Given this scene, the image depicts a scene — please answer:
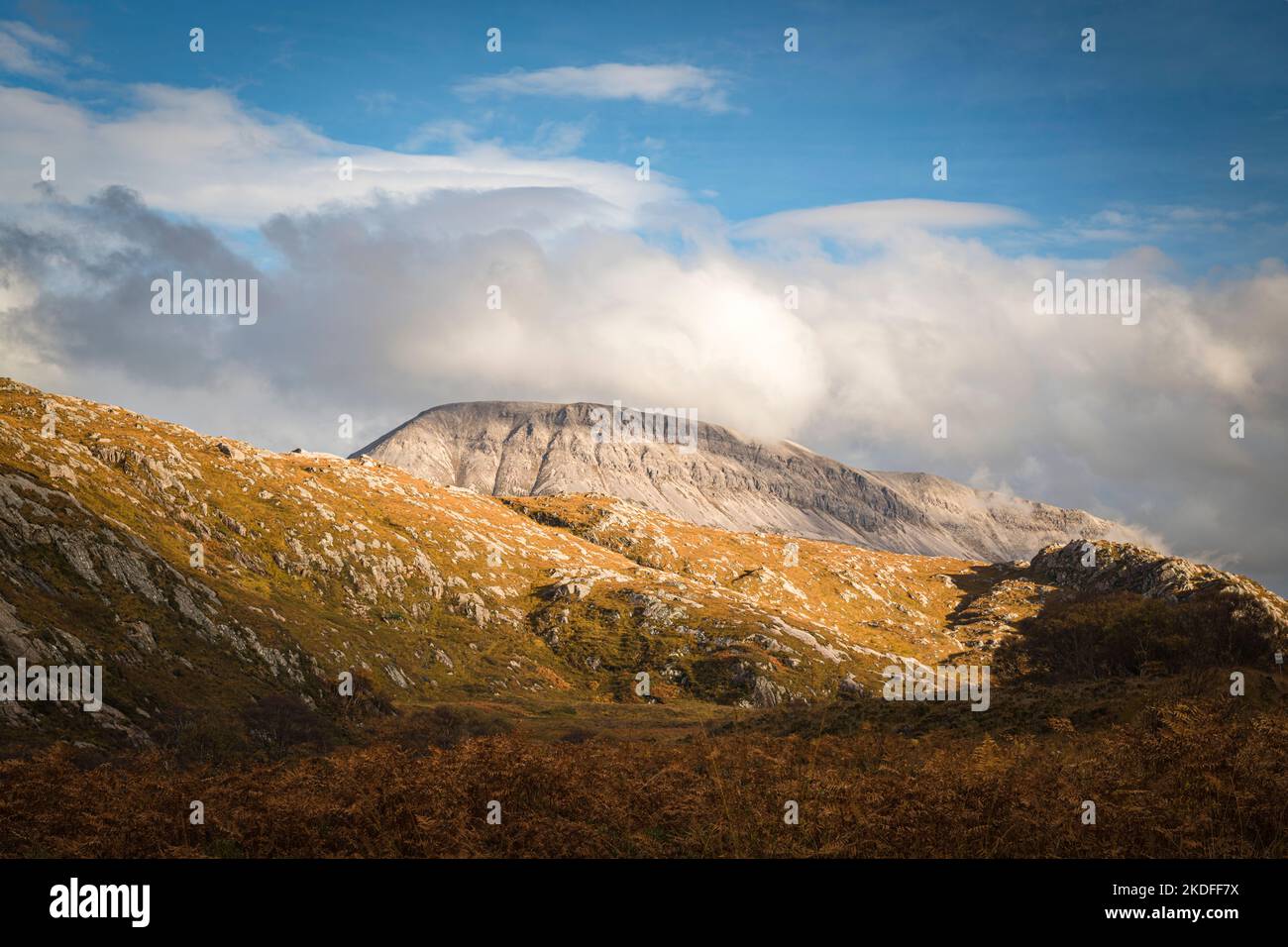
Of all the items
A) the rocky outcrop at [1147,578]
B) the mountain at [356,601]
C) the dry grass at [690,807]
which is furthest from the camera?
the rocky outcrop at [1147,578]

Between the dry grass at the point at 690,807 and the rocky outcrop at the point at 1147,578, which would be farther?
the rocky outcrop at the point at 1147,578

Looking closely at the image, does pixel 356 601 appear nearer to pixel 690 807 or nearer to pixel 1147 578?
pixel 690 807

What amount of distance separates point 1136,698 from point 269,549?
259 ft

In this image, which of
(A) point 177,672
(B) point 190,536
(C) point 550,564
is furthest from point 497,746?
(C) point 550,564

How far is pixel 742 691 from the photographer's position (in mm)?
91125

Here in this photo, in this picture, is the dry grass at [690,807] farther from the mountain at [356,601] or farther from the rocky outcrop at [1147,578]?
the rocky outcrop at [1147,578]

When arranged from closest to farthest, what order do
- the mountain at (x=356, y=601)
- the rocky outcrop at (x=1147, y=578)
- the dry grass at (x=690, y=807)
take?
1. the dry grass at (x=690, y=807)
2. the mountain at (x=356, y=601)
3. the rocky outcrop at (x=1147, y=578)

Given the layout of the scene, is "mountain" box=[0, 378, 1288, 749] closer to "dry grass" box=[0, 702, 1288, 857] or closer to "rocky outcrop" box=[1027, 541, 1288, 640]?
→ "rocky outcrop" box=[1027, 541, 1288, 640]

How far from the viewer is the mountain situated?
44375 millimetres

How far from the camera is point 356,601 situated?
83.6 m

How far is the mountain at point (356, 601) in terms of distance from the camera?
44375 mm

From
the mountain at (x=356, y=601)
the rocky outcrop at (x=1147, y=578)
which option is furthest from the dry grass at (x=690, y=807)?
the rocky outcrop at (x=1147, y=578)
